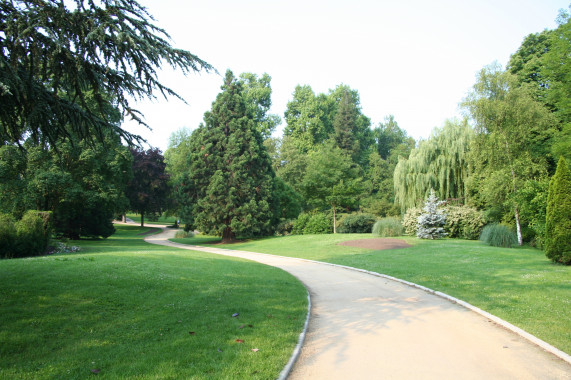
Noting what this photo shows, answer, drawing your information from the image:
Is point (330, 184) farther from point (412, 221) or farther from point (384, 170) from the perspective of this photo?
point (384, 170)

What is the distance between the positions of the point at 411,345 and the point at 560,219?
10.2m

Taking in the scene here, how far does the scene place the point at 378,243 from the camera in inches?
862

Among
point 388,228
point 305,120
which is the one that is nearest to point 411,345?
point 388,228

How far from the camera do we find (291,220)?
36.7 metres

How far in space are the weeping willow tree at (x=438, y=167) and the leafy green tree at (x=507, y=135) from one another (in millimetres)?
4487

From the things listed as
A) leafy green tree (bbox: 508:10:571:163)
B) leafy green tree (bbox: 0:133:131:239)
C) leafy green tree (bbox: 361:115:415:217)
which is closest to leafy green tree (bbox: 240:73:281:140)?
leafy green tree (bbox: 361:115:415:217)

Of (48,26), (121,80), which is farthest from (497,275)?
(48,26)

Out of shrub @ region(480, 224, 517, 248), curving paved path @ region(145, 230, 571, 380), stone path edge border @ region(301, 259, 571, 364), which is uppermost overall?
shrub @ region(480, 224, 517, 248)

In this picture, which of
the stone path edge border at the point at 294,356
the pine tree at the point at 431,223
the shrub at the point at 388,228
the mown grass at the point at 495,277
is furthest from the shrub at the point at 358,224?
the stone path edge border at the point at 294,356

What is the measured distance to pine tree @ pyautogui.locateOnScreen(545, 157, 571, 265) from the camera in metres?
12.0

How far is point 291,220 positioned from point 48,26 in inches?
1243

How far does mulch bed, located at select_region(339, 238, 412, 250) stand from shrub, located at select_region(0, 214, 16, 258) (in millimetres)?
17279

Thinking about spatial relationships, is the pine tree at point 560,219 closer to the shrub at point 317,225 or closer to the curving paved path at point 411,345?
the curving paved path at point 411,345

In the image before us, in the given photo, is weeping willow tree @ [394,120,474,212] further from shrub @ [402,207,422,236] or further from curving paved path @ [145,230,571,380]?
curving paved path @ [145,230,571,380]
